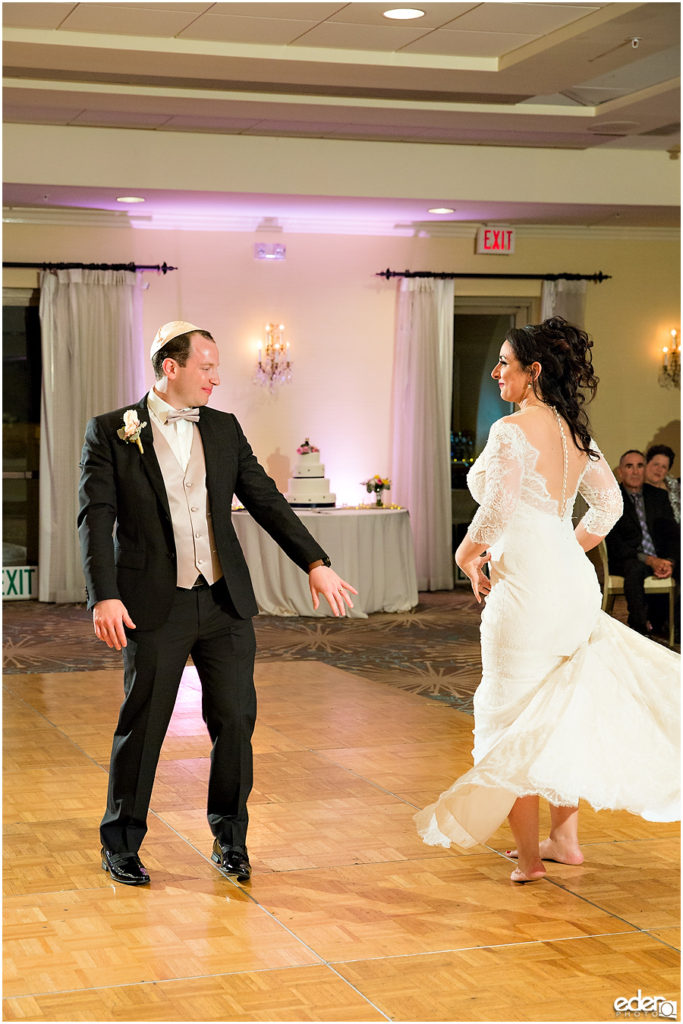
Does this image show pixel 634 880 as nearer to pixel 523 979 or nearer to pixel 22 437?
pixel 523 979

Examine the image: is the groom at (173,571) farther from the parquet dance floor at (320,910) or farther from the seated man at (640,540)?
the seated man at (640,540)

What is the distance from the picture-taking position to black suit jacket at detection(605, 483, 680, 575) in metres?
8.63

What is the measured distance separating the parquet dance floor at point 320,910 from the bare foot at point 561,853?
4 cm

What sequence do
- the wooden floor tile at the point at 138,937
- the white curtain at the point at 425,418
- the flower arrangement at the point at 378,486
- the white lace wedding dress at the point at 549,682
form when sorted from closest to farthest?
the wooden floor tile at the point at 138,937 < the white lace wedding dress at the point at 549,682 < the flower arrangement at the point at 378,486 < the white curtain at the point at 425,418

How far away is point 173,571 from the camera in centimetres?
367

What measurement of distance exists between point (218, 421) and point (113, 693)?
335 cm

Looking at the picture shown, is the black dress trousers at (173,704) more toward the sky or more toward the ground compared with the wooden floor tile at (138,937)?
more toward the sky

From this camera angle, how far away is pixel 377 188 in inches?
392

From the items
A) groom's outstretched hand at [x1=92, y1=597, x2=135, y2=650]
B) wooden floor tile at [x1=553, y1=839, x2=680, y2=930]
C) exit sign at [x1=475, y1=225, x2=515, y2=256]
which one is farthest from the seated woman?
groom's outstretched hand at [x1=92, y1=597, x2=135, y2=650]

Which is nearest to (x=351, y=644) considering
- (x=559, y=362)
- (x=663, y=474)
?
(x=663, y=474)

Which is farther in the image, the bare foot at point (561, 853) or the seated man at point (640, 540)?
the seated man at point (640, 540)

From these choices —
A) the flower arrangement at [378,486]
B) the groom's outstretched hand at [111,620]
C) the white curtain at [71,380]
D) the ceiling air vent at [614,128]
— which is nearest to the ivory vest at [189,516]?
the groom's outstretched hand at [111,620]

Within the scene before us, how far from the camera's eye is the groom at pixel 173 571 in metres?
3.66

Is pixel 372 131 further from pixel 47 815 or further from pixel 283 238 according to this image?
pixel 47 815
